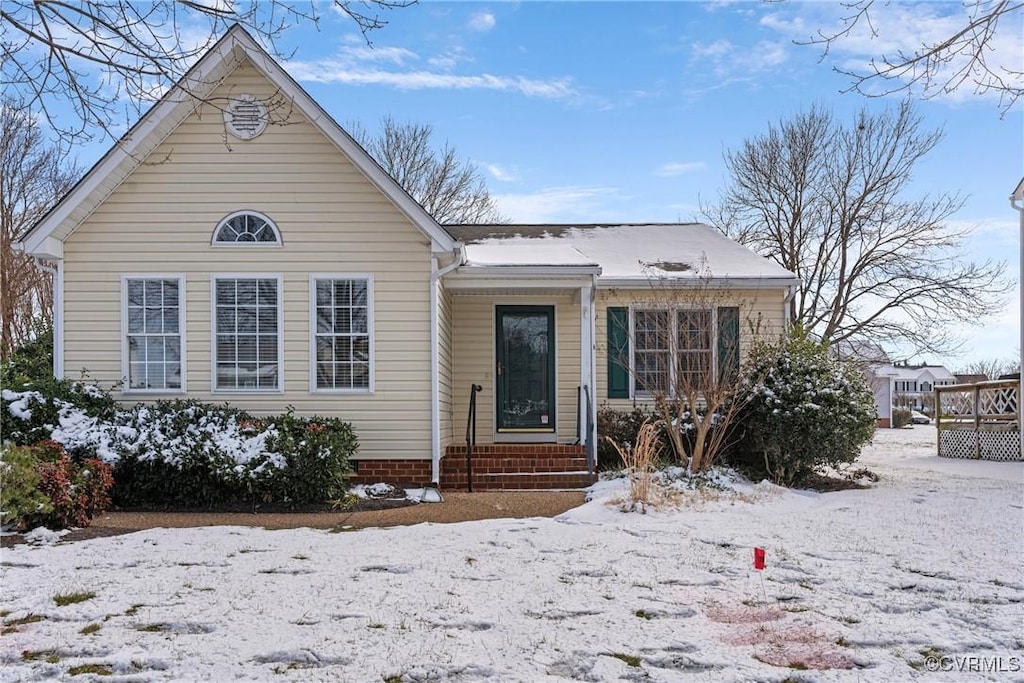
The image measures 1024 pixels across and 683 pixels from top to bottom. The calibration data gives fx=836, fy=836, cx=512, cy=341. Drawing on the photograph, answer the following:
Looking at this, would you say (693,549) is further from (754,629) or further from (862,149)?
(862,149)

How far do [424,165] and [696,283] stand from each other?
16.8 m

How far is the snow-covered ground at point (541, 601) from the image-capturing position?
14.4 feet

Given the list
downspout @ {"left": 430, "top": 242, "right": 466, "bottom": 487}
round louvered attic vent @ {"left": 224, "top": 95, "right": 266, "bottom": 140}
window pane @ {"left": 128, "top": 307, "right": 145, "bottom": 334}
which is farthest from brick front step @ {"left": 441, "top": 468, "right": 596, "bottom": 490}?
round louvered attic vent @ {"left": 224, "top": 95, "right": 266, "bottom": 140}

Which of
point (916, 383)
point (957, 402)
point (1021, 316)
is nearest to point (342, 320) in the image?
point (1021, 316)

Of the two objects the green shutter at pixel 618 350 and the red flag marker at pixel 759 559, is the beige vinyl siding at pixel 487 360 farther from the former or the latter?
the red flag marker at pixel 759 559

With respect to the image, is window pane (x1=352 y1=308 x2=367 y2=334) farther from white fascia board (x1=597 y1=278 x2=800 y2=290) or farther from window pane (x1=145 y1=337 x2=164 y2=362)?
white fascia board (x1=597 y1=278 x2=800 y2=290)

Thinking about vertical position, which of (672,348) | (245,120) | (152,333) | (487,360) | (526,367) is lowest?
(526,367)

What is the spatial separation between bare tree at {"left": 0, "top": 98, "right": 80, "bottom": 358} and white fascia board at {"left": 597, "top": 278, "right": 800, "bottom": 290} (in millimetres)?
15724

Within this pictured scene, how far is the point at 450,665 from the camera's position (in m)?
4.36

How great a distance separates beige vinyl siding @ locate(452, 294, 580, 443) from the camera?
1309 centimetres

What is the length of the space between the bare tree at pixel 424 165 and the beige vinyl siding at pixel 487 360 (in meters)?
15.1

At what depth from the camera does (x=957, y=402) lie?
16469 mm

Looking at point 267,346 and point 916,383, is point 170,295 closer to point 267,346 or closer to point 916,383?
point 267,346

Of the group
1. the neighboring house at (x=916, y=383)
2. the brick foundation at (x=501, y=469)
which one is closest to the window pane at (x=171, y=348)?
the brick foundation at (x=501, y=469)
